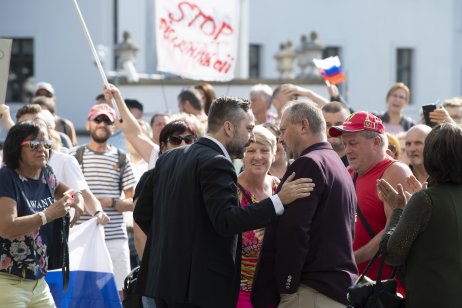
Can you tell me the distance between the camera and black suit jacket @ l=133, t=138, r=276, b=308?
634 centimetres

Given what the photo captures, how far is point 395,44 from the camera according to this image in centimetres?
4603

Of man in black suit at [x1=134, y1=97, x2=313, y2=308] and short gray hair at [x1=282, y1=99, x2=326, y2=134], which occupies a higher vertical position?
short gray hair at [x1=282, y1=99, x2=326, y2=134]

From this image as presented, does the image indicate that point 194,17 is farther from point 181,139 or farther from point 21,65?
point 21,65

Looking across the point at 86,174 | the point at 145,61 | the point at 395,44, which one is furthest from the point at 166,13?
the point at 395,44

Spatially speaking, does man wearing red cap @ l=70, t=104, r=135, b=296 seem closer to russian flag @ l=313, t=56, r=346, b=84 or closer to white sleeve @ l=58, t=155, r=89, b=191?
white sleeve @ l=58, t=155, r=89, b=191

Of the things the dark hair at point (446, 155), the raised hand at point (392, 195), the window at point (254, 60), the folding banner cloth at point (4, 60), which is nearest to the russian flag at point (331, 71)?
the folding banner cloth at point (4, 60)

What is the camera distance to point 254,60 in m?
45.0

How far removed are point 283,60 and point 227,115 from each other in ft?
110

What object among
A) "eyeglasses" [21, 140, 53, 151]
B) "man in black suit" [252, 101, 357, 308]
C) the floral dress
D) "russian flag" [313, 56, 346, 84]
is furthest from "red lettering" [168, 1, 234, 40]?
"man in black suit" [252, 101, 357, 308]

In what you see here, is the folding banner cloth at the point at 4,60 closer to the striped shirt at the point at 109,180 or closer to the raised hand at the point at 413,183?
the striped shirt at the point at 109,180

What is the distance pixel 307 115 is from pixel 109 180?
3.62m

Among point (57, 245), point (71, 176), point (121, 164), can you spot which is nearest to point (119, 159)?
point (121, 164)

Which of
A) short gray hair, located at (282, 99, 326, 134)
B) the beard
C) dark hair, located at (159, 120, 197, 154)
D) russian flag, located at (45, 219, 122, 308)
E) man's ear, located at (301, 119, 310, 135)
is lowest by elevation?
russian flag, located at (45, 219, 122, 308)

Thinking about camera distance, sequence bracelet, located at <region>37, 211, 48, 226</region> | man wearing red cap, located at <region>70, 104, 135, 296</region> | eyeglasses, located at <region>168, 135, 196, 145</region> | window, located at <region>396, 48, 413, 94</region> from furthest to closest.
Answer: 1. window, located at <region>396, 48, 413, 94</region>
2. man wearing red cap, located at <region>70, 104, 135, 296</region>
3. eyeglasses, located at <region>168, 135, 196, 145</region>
4. bracelet, located at <region>37, 211, 48, 226</region>
